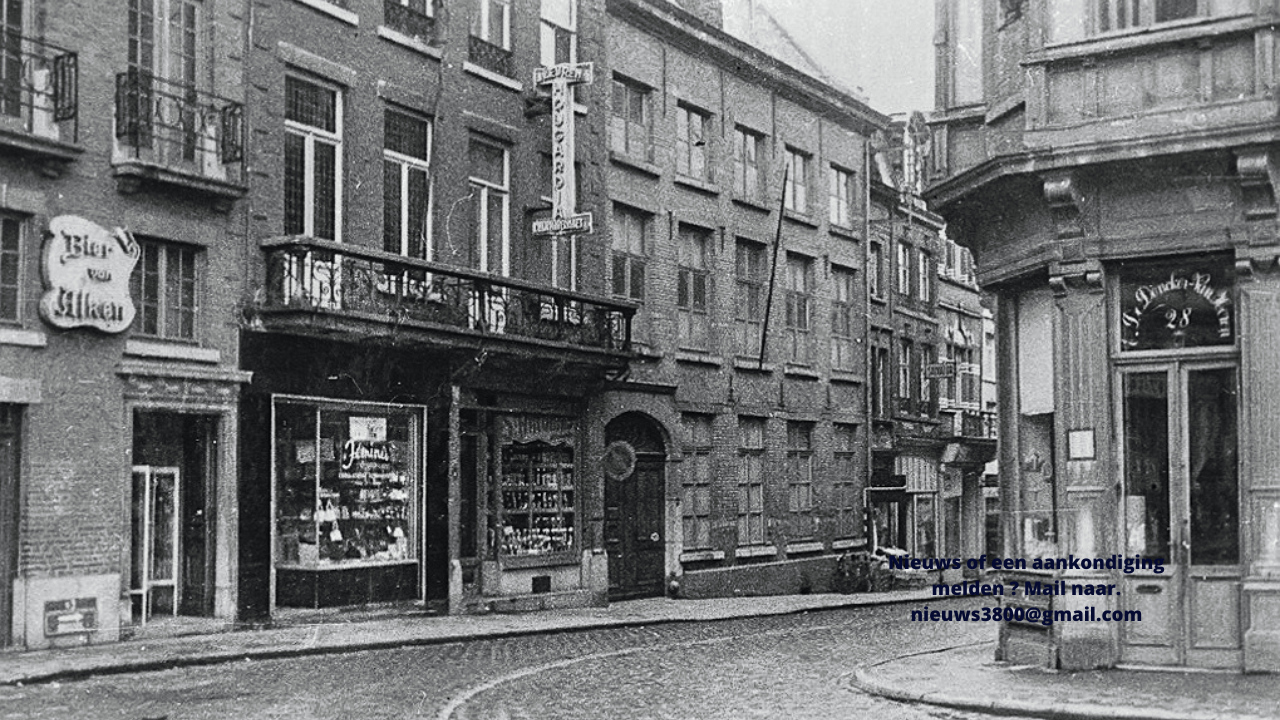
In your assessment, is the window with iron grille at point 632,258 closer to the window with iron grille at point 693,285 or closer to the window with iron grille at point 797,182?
the window with iron grille at point 693,285

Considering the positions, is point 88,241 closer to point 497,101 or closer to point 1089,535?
point 497,101

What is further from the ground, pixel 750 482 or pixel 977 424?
pixel 977 424

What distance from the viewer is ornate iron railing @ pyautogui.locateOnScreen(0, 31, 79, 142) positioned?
1684cm

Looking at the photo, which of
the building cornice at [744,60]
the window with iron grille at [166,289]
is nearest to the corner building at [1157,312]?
the window with iron grille at [166,289]

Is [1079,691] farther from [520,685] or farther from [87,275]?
[87,275]

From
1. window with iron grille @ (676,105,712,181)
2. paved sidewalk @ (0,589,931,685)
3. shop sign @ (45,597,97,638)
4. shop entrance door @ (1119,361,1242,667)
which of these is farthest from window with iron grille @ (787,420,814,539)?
shop entrance door @ (1119,361,1242,667)

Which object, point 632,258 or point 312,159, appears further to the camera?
point 632,258

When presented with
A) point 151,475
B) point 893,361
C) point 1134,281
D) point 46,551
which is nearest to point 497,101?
point 151,475

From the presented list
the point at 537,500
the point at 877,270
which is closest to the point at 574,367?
the point at 537,500

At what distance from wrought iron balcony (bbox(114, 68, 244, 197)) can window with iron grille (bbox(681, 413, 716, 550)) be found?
502 inches

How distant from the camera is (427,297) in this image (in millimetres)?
22078

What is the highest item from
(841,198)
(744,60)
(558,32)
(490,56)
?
(744,60)

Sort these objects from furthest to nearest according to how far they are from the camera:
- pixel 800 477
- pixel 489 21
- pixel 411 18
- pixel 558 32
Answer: pixel 800 477 → pixel 558 32 → pixel 489 21 → pixel 411 18

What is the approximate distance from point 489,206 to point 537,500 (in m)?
5.01
